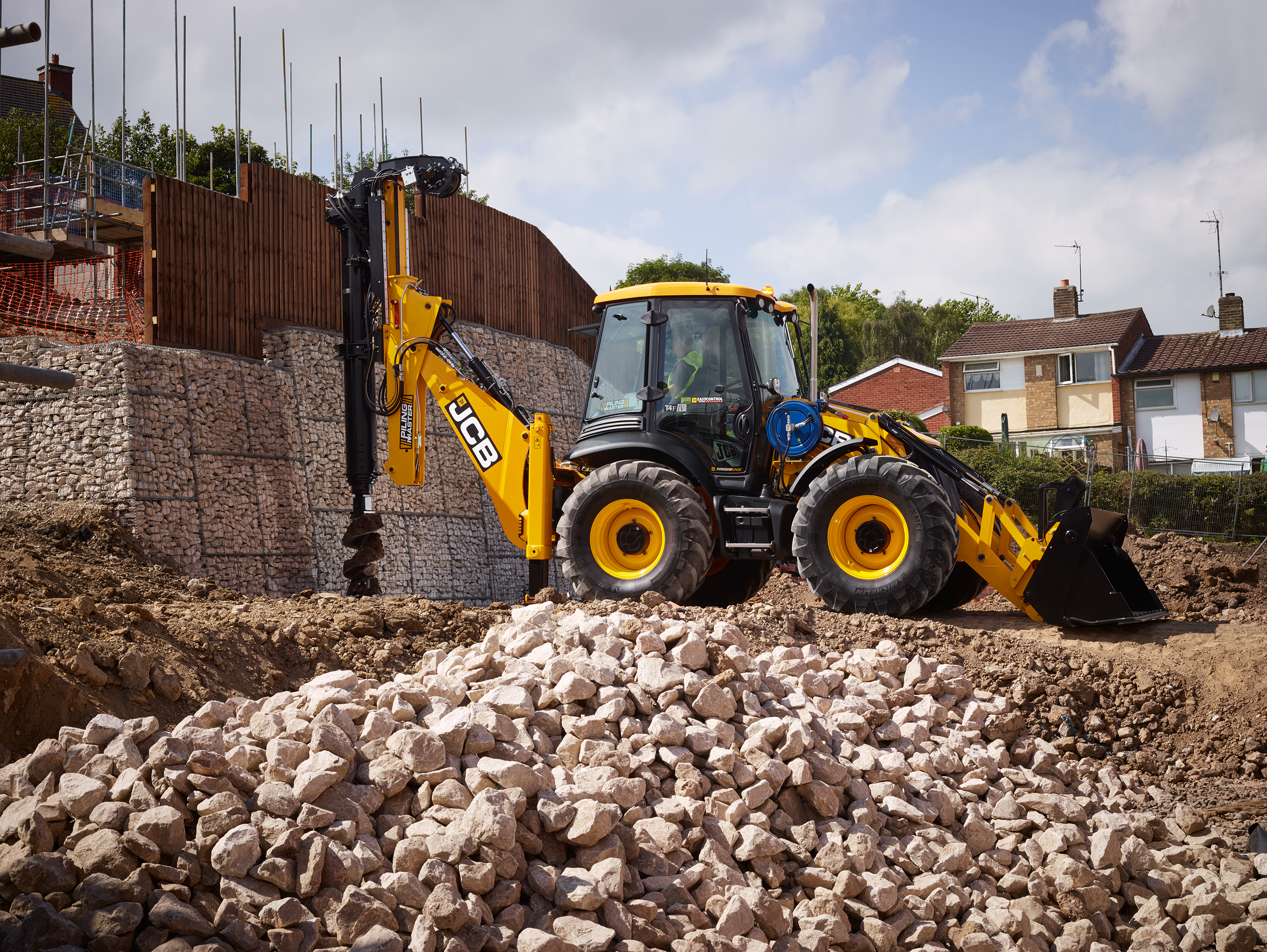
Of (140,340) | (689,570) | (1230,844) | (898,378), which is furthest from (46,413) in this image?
(898,378)

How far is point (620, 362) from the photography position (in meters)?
8.62

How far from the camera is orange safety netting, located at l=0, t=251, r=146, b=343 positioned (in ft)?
39.1

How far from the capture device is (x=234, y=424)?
11.4 meters

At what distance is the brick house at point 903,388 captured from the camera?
32.4 metres

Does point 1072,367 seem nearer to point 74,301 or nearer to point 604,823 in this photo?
point 74,301

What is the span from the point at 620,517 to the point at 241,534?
5150 mm

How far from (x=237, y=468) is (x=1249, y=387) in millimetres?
26406

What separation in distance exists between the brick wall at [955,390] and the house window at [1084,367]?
105 inches

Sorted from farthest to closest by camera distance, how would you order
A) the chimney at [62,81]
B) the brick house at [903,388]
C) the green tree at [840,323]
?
the green tree at [840,323]
the brick house at [903,388]
the chimney at [62,81]

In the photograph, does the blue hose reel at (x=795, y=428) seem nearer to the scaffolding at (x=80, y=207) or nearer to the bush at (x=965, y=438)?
the scaffolding at (x=80, y=207)

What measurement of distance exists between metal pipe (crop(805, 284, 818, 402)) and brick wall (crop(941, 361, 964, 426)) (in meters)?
22.6

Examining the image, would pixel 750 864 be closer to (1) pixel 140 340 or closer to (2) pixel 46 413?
(2) pixel 46 413

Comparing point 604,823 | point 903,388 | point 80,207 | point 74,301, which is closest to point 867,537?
point 604,823

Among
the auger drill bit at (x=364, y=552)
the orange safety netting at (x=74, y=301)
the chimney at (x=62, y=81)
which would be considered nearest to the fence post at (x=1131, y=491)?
the auger drill bit at (x=364, y=552)
